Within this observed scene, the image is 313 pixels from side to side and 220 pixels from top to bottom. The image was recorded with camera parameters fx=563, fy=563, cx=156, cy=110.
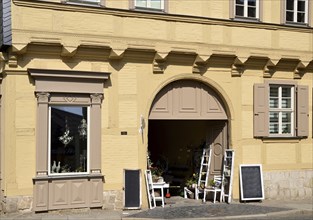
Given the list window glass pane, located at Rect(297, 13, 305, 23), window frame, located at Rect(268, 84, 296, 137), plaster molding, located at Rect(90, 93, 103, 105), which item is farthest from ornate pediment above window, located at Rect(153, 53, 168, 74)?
window glass pane, located at Rect(297, 13, 305, 23)

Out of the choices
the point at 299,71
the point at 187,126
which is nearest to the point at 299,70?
the point at 299,71

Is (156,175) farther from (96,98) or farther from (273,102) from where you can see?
(273,102)

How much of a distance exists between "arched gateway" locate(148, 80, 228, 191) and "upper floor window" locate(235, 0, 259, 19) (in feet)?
7.39

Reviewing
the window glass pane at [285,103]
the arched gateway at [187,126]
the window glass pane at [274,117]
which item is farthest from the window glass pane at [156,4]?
the window glass pane at [285,103]

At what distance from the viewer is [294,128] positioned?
639 inches

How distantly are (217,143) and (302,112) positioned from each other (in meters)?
2.62

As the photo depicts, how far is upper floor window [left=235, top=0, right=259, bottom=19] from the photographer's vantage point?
50.8 feet

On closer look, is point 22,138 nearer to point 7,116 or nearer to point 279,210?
point 7,116

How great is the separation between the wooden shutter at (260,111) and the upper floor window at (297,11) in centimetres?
226

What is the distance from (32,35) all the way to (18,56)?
59cm

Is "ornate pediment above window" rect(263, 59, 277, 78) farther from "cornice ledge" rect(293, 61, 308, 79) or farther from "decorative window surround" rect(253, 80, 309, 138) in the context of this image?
"cornice ledge" rect(293, 61, 308, 79)

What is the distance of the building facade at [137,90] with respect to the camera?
13008mm

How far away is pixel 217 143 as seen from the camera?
52.5ft

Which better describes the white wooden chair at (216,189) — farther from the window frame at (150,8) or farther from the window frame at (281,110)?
the window frame at (150,8)
